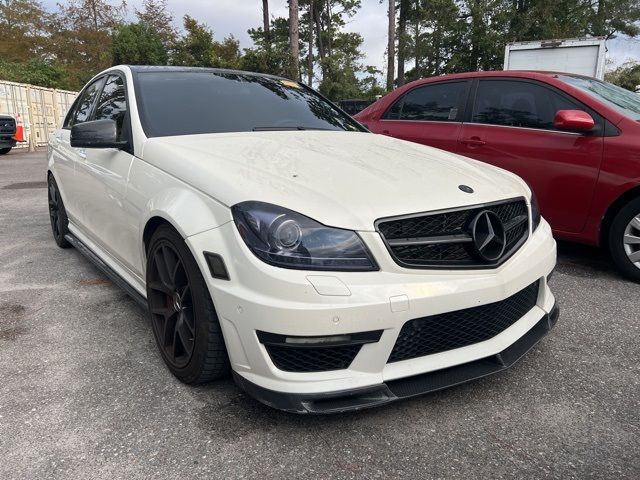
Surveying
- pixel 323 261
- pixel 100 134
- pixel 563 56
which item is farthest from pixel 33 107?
pixel 323 261

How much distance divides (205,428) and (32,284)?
250cm

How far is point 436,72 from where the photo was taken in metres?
24.2

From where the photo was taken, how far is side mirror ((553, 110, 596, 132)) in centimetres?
380

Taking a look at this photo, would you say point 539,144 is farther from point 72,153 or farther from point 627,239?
point 72,153

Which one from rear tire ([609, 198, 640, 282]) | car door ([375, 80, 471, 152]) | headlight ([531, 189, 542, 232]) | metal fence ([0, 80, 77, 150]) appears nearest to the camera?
headlight ([531, 189, 542, 232])

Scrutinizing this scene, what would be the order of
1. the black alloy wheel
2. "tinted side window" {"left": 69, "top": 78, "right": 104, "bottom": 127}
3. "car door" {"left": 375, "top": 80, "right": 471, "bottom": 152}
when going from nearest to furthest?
1. the black alloy wheel
2. "tinted side window" {"left": 69, "top": 78, "right": 104, "bottom": 127}
3. "car door" {"left": 375, "top": 80, "right": 471, "bottom": 152}

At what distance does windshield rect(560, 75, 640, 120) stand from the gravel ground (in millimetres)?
1791

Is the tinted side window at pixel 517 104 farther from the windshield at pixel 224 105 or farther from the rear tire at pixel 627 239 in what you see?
the windshield at pixel 224 105

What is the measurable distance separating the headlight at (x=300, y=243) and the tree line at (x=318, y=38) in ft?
59.6

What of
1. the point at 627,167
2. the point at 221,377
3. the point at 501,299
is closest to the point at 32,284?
the point at 221,377

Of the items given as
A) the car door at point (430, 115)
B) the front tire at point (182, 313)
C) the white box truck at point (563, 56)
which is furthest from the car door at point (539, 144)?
the white box truck at point (563, 56)

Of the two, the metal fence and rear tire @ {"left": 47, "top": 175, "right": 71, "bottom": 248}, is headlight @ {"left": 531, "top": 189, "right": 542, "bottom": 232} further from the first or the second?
the metal fence

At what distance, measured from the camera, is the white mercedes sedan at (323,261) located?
1887 millimetres

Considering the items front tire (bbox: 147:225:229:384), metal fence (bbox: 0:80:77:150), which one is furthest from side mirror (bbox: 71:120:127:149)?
Result: metal fence (bbox: 0:80:77:150)
